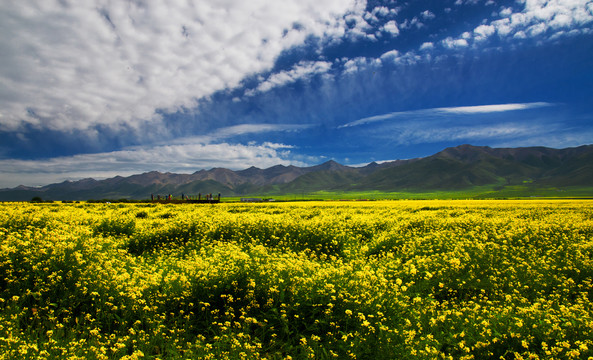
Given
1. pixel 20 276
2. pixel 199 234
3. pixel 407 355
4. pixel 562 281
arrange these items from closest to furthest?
pixel 407 355 < pixel 20 276 < pixel 562 281 < pixel 199 234

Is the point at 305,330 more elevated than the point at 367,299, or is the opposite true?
the point at 367,299

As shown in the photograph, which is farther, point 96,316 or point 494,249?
point 494,249

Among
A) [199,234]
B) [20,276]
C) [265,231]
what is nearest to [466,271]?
[265,231]

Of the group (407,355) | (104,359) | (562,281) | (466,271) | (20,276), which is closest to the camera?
(104,359)

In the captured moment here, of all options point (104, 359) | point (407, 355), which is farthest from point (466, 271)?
point (104, 359)

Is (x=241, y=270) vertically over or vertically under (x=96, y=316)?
over

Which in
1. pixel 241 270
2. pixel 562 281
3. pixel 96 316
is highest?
pixel 241 270

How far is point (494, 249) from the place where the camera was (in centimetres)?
1096

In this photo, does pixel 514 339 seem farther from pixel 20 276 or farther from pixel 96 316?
pixel 20 276

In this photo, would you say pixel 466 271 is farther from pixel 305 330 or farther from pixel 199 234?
pixel 199 234

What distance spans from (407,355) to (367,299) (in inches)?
53.3

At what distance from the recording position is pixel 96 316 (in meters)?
5.68

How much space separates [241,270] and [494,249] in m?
9.69

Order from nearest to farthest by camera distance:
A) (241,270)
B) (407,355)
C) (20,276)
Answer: (407,355)
(20,276)
(241,270)
